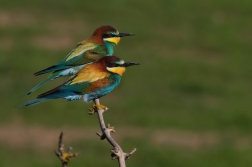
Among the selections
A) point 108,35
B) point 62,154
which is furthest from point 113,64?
point 62,154

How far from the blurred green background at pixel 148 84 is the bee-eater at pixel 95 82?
24.3 feet

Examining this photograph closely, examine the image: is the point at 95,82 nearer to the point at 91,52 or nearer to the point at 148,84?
the point at 91,52

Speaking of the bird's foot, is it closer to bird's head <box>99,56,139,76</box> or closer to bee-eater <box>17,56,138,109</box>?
bee-eater <box>17,56,138,109</box>

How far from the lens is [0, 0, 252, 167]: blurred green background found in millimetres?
12508

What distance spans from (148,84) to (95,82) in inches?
430

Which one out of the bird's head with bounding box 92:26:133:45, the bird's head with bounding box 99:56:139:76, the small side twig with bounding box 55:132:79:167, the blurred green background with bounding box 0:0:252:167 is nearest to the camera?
the small side twig with bounding box 55:132:79:167

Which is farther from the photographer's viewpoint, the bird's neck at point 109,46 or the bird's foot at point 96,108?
the bird's neck at point 109,46

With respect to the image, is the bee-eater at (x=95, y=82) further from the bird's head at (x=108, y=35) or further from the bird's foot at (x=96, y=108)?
the bird's head at (x=108, y=35)

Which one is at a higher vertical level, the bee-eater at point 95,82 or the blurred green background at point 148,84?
the bee-eater at point 95,82

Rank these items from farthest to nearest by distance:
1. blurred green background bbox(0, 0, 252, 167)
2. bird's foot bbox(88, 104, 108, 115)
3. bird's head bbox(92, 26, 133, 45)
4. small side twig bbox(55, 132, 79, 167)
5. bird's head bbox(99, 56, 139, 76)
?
1. blurred green background bbox(0, 0, 252, 167)
2. bird's head bbox(92, 26, 133, 45)
3. bird's foot bbox(88, 104, 108, 115)
4. bird's head bbox(99, 56, 139, 76)
5. small side twig bbox(55, 132, 79, 167)

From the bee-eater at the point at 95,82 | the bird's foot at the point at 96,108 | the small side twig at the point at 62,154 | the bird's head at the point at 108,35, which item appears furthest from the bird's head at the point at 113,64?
the small side twig at the point at 62,154

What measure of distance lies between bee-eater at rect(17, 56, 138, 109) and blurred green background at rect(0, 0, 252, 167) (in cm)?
741

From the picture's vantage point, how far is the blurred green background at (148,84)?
492 inches

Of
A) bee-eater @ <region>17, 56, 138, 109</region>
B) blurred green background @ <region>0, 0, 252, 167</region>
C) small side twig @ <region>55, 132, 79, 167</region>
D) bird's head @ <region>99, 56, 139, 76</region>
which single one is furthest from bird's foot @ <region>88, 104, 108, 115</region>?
blurred green background @ <region>0, 0, 252, 167</region>
